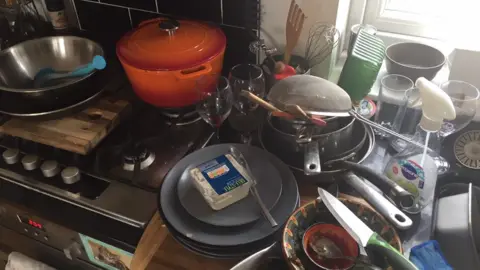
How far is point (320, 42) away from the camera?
1.14m

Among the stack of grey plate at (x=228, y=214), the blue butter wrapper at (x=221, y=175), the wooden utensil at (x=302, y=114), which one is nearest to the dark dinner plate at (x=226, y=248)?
the stack of grey plate at (x=228, y=214)

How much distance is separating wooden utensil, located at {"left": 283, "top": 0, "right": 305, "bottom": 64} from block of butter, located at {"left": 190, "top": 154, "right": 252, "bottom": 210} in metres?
0.38

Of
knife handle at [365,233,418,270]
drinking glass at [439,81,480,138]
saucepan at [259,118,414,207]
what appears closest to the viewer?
knife handle at [365,233,418,270]

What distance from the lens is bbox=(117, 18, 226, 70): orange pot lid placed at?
103 centimetres

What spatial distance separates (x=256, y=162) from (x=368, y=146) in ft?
0.87

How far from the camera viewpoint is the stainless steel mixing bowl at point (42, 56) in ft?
3.88

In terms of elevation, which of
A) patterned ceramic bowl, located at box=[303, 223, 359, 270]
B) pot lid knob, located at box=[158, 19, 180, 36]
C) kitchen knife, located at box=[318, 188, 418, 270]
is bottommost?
patterned ceramic bowl, located at box=[303, 223, 359, 270]

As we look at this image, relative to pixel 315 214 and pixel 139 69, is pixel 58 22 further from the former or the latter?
pixel 315 214

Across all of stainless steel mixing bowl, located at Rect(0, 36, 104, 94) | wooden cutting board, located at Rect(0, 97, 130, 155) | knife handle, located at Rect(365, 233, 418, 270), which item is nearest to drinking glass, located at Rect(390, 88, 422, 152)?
knife handle, located at Rect(365, 233, 418, 270)

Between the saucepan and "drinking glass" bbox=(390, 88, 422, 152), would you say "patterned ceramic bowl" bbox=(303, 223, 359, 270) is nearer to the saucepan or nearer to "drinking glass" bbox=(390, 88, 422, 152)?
the saucepan

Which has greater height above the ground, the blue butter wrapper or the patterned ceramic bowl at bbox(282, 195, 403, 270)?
the blue butter wrapper

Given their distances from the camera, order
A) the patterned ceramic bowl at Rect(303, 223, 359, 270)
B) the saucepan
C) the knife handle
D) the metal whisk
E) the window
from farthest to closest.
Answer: the window → the metal whisk → the saucepan → the patterned ceramic bowl at Rect(303, 223, 359, 270) → the knife handle

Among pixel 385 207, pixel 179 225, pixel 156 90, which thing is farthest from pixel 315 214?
pixel 156 90

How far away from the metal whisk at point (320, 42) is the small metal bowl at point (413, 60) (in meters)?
0.15
